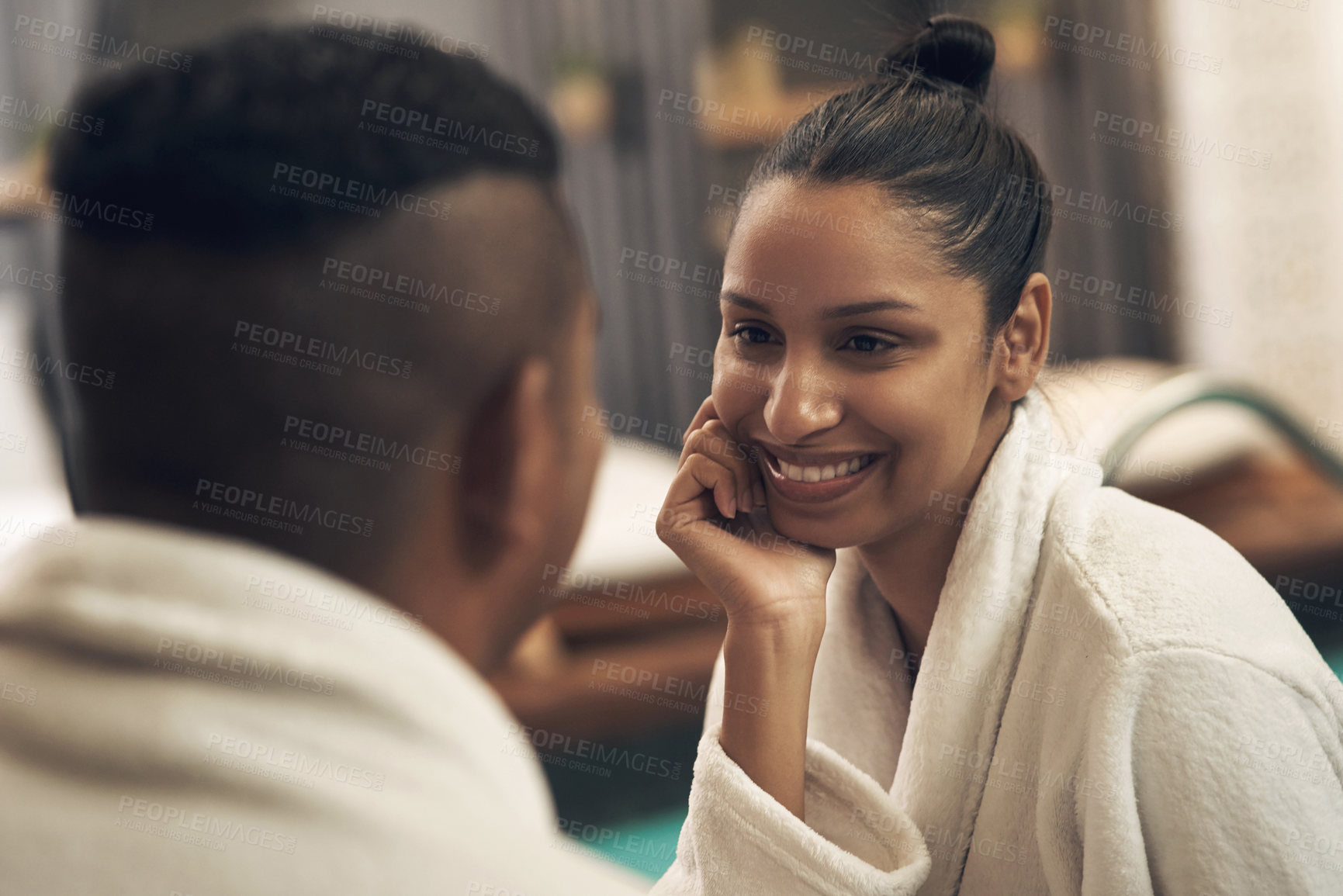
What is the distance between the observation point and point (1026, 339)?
702 mm

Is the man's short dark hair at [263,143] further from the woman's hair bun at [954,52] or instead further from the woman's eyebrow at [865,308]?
the woman's hair bun at [954,52]

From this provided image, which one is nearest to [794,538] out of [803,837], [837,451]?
[837,451]

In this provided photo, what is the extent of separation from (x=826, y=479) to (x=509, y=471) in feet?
0.84

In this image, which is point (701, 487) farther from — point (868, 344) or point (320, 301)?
point (320, 301)

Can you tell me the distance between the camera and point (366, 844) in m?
0.38

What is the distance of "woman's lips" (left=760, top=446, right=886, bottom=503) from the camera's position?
0.66m

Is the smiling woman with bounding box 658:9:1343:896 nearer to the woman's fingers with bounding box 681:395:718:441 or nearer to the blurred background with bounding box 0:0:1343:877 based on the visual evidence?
the woman's fingers with bounding box 681:395:718:441

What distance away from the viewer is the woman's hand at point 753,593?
646mm

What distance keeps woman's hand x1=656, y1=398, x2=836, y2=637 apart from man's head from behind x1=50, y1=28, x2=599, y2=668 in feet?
0.74

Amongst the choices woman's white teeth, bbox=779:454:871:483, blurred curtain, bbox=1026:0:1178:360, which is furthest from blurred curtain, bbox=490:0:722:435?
woman's white teeth, bbox=779:454:871:483

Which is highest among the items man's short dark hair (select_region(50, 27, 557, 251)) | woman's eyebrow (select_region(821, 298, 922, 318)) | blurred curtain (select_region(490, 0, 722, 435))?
man's short dark hair (select_region(50, 27, 557, 251))

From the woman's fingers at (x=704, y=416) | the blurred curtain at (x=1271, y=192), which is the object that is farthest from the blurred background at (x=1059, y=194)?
the woman's fingers at (x=704, y=416)

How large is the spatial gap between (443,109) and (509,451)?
16cm

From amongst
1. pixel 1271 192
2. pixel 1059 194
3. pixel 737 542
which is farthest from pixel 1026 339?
pixel 1271 192
